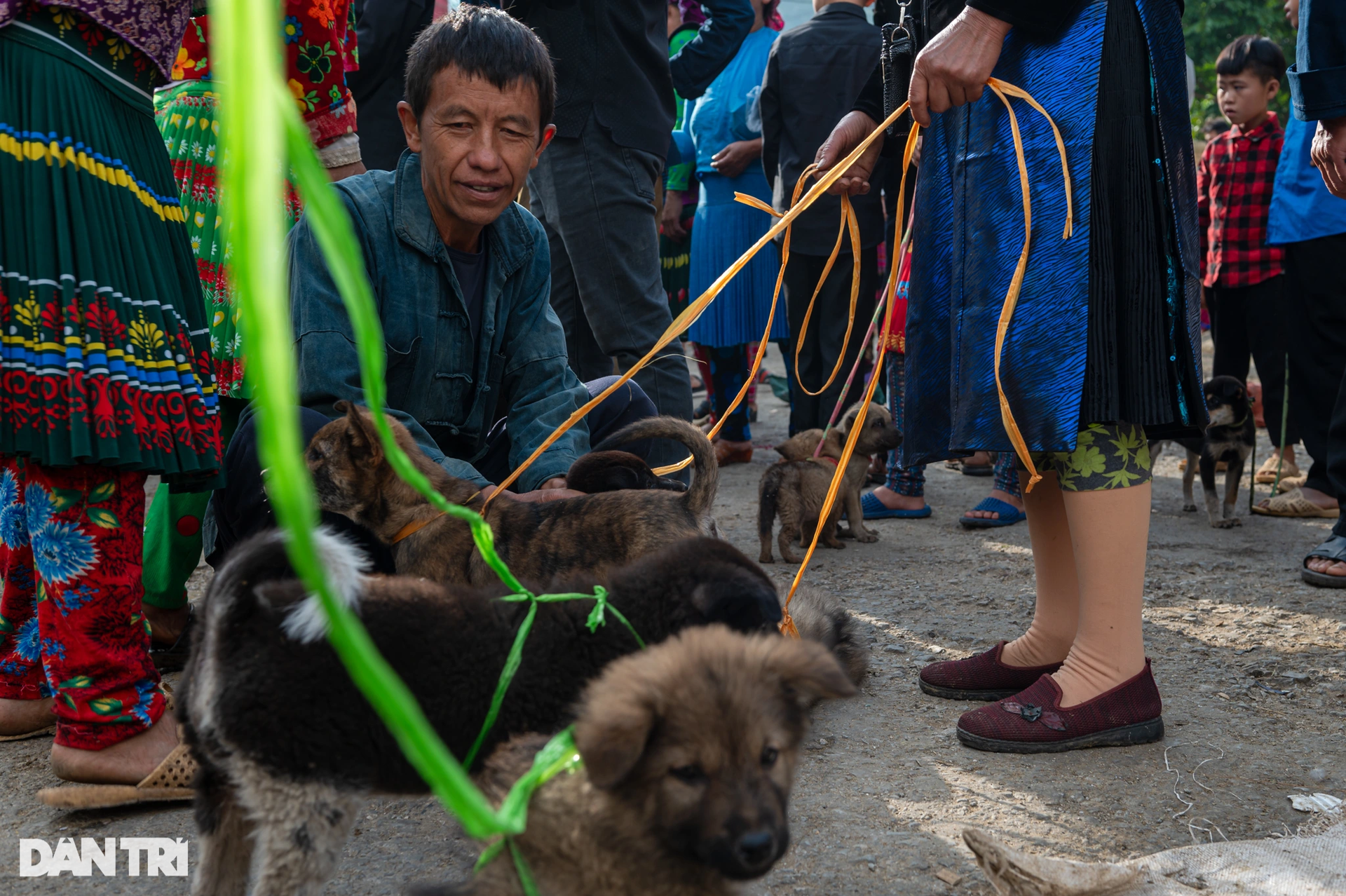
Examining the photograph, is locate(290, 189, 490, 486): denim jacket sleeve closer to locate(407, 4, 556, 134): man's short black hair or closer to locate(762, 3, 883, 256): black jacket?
locate(407, 4, 556, 134): man's short black hair

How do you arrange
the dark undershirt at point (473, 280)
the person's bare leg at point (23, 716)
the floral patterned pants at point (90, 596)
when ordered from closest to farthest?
the floral patterned pants at point (90, 596)
the person's bare leg at point (23, 716)
the dark undershirt at point (473, 280)

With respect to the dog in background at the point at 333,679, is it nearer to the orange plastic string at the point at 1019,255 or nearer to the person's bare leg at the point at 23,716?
the orange plastic string at the point at 1019,255

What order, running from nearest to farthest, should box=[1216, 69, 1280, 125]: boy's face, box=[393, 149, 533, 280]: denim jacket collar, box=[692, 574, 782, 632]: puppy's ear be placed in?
box=[692, 574, 782, 632]: puppy's ear → box=[393, 149, 533, 280]: denim jacket collar → box=[1216, 69, 1280, 125]: boy's face

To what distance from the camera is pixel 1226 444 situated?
21.6ft

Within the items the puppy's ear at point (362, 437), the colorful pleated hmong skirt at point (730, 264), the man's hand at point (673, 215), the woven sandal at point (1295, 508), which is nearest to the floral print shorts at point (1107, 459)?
the puppy's ear at point (362, 437)

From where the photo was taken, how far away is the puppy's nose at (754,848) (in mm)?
1490

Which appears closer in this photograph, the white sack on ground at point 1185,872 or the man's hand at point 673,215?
the white sack on ground at point 1185,872

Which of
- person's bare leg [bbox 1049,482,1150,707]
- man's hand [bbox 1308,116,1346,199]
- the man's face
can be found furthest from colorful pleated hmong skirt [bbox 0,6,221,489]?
man's hand [bbox 1308,116,1346,199]

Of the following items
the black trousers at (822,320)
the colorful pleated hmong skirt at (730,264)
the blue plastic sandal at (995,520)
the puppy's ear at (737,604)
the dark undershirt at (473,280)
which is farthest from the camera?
the colorful pleated hmong skirt at (730,264)

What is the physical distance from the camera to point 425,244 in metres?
3.38

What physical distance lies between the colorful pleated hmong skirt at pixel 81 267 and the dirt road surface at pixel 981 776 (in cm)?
100

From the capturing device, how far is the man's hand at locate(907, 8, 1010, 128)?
9.32 ft

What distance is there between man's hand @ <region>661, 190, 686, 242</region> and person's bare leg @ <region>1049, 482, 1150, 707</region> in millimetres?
6391

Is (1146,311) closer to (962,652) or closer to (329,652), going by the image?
(962,652)
